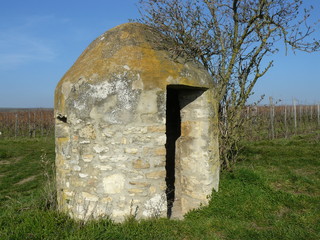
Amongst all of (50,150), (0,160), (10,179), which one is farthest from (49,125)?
(10,179)

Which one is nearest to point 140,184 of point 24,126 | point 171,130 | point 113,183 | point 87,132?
point 113,183

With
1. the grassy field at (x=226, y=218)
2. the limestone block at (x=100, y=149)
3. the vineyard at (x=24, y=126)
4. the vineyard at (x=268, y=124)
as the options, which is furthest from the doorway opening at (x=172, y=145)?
the vineyard at (x=24, y=126)

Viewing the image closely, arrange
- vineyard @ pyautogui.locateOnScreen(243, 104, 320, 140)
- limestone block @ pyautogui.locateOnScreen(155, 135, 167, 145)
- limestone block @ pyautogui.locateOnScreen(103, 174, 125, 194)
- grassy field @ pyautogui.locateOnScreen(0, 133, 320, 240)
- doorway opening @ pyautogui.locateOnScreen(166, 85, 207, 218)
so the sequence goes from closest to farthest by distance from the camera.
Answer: grassy field @ pyautogui.locateOnScreen(0, 133, 320, 240)
limestone block @ pyautogui.locateOnScreen(103, 174, 125, 194)
limestone block @ pyautogui.locateOnScreen(155, 135, 167, 145)
doorway opening @ pyautogui.locateOnScreen(166, 85, 207, 218)
vineyard @ pyautogui.locateOnScreen(243, 104, 320, 140)

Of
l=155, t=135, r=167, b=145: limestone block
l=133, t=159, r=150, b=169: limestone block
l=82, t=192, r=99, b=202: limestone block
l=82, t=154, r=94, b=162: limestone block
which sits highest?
l=155, t=135, r=167, b=145: limestone block

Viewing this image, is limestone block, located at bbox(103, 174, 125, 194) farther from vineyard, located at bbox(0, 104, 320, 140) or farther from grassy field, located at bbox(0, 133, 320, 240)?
vineyard, located at bbox(0, 104, 320, 140)

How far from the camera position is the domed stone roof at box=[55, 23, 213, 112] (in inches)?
156

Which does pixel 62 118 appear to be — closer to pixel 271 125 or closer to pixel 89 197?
pixel 89 197

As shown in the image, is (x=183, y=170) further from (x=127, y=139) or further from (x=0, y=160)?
(x=0, y=160)

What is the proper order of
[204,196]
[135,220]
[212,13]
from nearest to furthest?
1. [135,220]
2. [204,196]
3. [212,13]

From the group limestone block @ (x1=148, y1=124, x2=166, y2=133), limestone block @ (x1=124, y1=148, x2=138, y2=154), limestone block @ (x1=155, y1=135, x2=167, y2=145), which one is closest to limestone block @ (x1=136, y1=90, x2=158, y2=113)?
limestone block @ (x1=148, y1=124, x2=166, y2=133)

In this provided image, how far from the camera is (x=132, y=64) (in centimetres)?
402

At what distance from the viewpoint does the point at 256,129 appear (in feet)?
21.1

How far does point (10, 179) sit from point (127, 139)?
5438 mm

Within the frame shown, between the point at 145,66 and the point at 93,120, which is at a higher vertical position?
the point at 145,66
